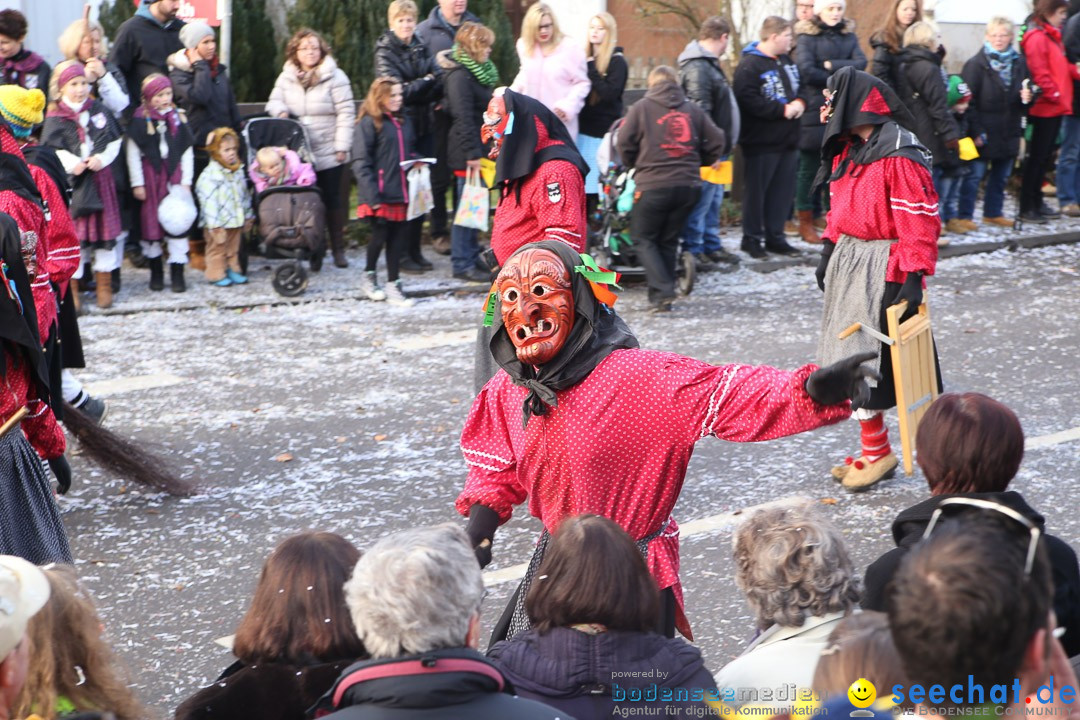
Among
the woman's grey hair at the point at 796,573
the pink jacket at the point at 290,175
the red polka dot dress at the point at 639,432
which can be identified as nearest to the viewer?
the woman's grey hair at the point at 796,573

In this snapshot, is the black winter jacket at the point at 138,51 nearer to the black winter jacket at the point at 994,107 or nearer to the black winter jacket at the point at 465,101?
the black winter jacket at the point at 465,101

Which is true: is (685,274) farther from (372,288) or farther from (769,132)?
(372,288)

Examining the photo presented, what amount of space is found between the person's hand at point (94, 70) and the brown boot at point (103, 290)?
4.77ft

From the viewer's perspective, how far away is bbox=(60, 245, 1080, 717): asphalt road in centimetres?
532

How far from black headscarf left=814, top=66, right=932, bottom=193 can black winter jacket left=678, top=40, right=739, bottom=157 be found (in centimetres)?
471

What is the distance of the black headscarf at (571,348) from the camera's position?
359 centimetres

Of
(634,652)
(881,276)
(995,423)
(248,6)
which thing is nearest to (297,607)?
(634,652)

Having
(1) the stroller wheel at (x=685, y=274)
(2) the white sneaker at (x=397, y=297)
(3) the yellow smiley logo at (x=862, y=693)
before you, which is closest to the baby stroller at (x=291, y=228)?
(2) the white sneaker at (x=397, y=297)

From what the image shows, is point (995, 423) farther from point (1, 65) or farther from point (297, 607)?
point (1, 65)

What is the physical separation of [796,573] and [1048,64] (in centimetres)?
1136

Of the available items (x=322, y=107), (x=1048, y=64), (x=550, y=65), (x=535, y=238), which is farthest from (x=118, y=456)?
(x=1048, y=64)

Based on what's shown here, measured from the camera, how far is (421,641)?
100.0 inches

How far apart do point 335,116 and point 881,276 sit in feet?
20.8

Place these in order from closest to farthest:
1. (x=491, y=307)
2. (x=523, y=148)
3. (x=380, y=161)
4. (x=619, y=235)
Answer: (x=491, y=307) → (x=523, y=148) → (x=380, y=161) → (x=619, y=235)
